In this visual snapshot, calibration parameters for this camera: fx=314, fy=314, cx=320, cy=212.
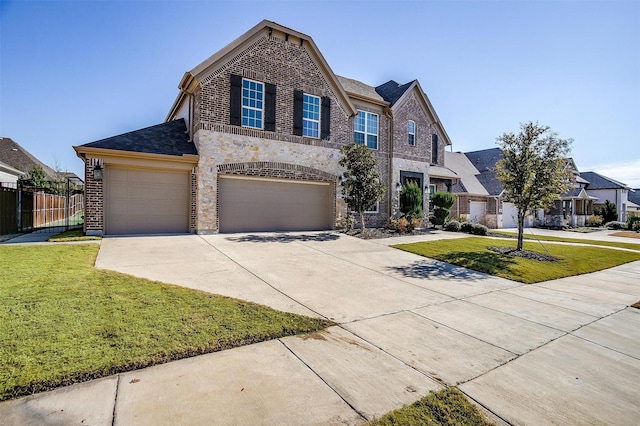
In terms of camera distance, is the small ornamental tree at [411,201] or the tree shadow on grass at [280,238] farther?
the small ornamental tree at [411,201]

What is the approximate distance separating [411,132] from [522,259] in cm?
1194

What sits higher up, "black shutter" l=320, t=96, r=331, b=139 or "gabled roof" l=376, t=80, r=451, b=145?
"gabled roof" l=376, t=80, r=451, b=145

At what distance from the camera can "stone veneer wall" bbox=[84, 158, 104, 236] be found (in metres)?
11.3

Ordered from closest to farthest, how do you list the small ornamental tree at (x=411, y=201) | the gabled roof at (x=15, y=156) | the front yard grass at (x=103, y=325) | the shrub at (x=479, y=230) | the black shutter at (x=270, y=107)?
the front yard grass at (x=103, y=325) → the black shutter at (x=270, y=107) → the shrub at (x=479, y=230) → the small ornamental tree at (x=411, y=201) → the gabled roof at (x=15, y=156)

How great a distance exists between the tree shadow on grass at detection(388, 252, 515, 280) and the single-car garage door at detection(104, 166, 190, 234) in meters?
9.17

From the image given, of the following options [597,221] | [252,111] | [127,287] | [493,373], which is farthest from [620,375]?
[597,221]

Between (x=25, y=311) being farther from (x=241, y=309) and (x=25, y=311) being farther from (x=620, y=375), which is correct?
(x=620, y=375)

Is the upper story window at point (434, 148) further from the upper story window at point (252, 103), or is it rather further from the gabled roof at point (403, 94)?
the upper story window at point (252, 103)

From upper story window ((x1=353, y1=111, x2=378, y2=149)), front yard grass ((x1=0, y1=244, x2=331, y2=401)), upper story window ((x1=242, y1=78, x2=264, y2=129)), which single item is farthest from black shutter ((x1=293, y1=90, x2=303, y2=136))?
front yard grass ((x1=0, y1=244, x2=331, y2=401))

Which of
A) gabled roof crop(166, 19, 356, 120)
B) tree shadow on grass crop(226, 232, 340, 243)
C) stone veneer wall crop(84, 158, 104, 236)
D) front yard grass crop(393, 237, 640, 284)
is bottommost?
front yard grass crop(393, 237, 640, 284)

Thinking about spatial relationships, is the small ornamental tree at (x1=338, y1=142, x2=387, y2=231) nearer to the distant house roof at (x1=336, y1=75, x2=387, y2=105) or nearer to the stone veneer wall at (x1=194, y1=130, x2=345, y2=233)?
the stone veneer wall at (x1=194, y1=130, x2=345, y2=233)

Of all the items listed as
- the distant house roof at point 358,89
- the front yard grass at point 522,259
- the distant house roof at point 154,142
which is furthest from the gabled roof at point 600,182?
the distant house roof at point 154,142

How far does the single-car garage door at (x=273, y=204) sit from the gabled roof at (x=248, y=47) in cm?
427

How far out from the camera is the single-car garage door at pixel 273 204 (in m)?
13.6
